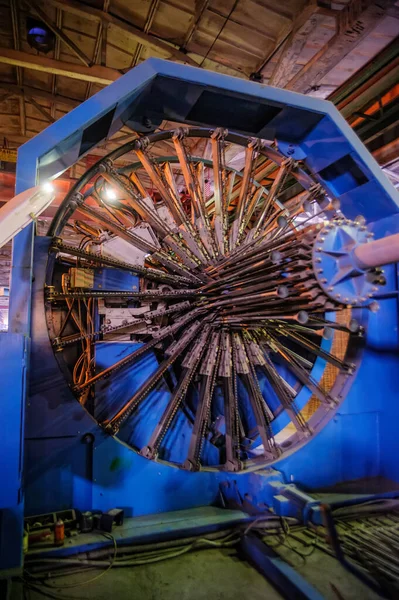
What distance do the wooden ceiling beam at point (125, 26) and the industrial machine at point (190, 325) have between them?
64.5 inches

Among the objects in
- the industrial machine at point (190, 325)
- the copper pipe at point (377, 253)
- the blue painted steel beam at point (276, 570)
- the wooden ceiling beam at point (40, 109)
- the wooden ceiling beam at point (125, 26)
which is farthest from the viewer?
the wooden ceiling beam at point (40, 109)

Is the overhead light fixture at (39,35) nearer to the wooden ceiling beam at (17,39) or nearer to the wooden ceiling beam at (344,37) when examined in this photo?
the wooden ceiling beam at (17,39)

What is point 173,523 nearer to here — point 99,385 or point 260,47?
point 99,385

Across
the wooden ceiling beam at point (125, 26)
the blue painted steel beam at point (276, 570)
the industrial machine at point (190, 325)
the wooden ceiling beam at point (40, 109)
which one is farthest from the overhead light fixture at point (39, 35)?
the blue painted steel beam at point (276, 570)

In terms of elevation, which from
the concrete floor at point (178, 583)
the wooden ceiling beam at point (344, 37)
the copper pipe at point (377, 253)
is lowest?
the concrete floor at point (178, 583)

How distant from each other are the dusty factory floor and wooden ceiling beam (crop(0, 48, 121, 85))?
4.52 metres

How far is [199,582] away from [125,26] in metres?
4.84

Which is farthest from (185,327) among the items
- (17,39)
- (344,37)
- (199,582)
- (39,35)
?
(17,39)

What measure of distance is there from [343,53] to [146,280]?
2.83m

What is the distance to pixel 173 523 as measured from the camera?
2.67 metres

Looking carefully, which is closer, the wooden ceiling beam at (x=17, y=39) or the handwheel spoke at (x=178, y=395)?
the handwheel spoke at (x=178, y=395)

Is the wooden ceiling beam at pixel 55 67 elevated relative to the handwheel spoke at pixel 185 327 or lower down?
elevated

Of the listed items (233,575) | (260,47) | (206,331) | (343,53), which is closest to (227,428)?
(206,331)

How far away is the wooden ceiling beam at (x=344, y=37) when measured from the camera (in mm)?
3393
